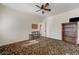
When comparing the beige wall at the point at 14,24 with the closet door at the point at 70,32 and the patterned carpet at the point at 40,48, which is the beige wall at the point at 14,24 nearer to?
the patterned carpet at the point at 40,48

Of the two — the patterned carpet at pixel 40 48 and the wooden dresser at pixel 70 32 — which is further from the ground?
the wooden dresser at pixel 70 32

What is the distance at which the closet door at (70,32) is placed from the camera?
1.90m

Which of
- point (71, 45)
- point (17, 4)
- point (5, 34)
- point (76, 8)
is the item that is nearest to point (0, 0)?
point (17, 4)

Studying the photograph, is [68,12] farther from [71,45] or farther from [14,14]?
[14,14]

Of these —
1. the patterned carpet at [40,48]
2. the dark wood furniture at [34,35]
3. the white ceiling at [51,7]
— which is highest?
→ the white ceiling at [51,7]

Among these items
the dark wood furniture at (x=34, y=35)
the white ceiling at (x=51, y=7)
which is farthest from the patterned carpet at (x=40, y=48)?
the white ceiling at (x=51, y=7)

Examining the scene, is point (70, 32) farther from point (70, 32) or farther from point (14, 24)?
point (14, 24)

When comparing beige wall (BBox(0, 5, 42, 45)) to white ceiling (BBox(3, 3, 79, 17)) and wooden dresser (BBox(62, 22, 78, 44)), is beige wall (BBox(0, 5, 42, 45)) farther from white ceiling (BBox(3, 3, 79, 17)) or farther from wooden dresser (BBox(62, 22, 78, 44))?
wooden dresser (BBox(62, 22, 78, 44))

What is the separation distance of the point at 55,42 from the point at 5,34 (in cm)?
107

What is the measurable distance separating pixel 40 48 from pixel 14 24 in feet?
2.46

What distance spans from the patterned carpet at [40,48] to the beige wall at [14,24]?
A: 0.13m

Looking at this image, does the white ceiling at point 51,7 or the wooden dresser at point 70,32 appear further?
the wooden dresser at point 70,32

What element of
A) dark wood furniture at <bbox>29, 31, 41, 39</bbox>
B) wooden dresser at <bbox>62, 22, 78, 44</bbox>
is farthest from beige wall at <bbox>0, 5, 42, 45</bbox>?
wooden dresser at <bbox>62, 22, 78, 44</bbox>

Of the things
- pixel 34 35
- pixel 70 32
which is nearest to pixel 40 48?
pixel 34 35
